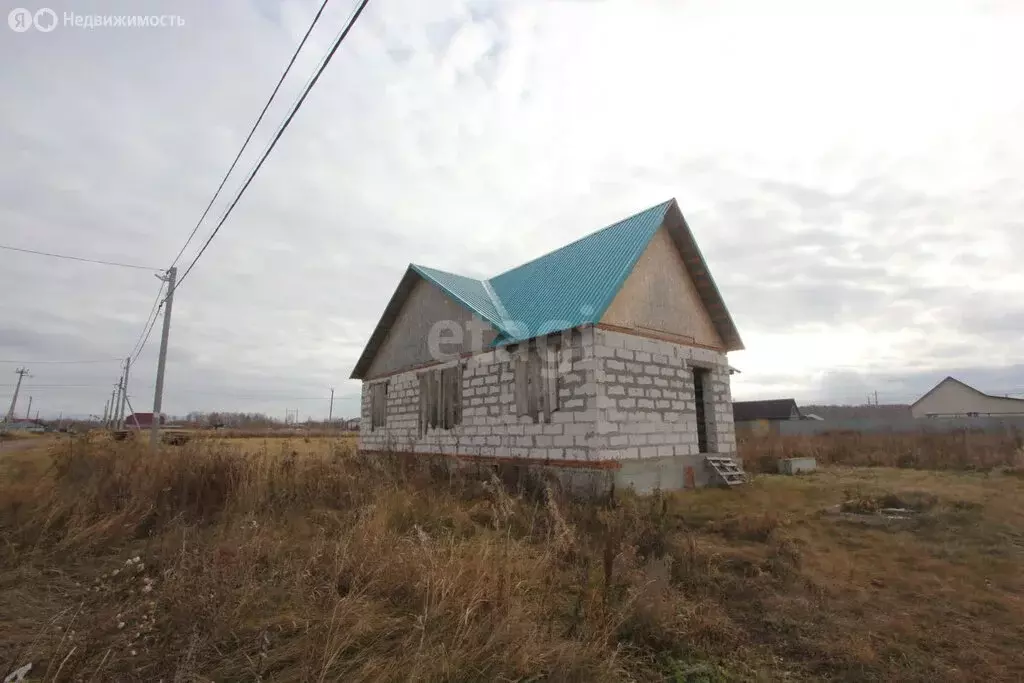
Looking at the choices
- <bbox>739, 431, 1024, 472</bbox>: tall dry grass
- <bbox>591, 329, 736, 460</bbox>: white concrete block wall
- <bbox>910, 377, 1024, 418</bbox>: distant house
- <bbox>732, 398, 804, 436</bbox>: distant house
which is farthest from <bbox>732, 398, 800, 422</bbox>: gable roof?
<bbox>591, 329, 736, 460</bbox>: white concrete block wall

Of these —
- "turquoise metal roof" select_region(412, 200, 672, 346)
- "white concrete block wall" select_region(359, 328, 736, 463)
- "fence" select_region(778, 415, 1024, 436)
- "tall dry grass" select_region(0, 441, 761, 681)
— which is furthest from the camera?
"fence" select_region(778, 415, 1024, 436)

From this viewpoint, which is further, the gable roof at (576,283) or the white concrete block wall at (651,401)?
the gable roof at (576,283)

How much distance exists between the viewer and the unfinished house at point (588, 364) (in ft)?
31.9

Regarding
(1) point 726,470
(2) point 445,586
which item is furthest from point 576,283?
(2) point 445,586

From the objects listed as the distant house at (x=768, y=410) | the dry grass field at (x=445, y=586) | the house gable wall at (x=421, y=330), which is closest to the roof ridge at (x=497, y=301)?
the house gable wall at (x=421, y=330)

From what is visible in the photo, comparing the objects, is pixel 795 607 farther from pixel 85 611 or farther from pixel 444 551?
pixel 85 611

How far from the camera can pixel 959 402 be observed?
157 feet

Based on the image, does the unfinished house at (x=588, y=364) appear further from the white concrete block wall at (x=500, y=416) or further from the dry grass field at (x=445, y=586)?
the dry grass field at (x=445, y=586)

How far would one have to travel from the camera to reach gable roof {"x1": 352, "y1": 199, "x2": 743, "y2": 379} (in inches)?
415

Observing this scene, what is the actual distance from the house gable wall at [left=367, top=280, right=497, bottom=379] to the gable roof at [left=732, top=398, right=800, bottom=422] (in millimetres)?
40949

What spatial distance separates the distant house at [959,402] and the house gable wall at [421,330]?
48.4 m

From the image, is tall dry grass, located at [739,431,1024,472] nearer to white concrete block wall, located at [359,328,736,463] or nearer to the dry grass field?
white concrete block wall, located at [359,328,736,463]

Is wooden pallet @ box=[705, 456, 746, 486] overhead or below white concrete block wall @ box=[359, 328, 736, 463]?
below

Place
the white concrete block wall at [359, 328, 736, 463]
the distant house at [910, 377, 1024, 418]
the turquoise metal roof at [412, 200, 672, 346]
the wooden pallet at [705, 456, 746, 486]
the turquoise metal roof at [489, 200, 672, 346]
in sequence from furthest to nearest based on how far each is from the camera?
the distant house at [910, 377, 1024, 418] < the wooden pallet at [705, 456, 746, 486] < the turquoise metal roof at [412, 200, 672, 346] < the turquoise metal roof at [489, 200, 672, 346] < the white concrete block wall at [359, 328, 736, 463]
